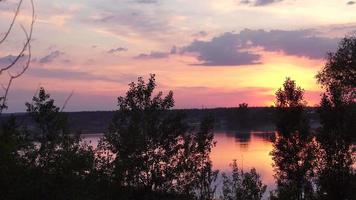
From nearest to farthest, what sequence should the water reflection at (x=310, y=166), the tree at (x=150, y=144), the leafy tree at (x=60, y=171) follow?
the leafy tree at (x=60, y=171)
the tree at (x=150, y=144)
the water reflection at (x=310, y=166)

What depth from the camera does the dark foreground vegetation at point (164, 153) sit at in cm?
2175

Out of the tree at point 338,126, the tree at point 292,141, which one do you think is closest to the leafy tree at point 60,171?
the tree at point 338,126

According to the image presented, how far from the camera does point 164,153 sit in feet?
121

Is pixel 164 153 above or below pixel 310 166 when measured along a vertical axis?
above

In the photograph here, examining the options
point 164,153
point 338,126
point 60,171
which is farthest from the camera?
point 338,126

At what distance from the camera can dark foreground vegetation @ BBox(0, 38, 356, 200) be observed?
21.8 m

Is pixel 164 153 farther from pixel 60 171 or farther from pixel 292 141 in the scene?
pixel 292 141

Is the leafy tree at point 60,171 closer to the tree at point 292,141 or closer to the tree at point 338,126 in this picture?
the tree at point 338,126

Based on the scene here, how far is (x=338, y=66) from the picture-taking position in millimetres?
47812

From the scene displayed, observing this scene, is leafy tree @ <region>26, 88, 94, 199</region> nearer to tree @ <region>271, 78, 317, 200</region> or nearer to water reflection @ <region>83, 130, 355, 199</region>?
water reflection @ <region>83, 130, 355, 199</region>

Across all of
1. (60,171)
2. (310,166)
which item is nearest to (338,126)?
(310,166)

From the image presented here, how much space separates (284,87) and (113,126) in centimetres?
2301

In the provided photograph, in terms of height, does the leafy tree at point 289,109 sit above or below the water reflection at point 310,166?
above

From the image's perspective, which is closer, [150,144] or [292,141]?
[150,144]
